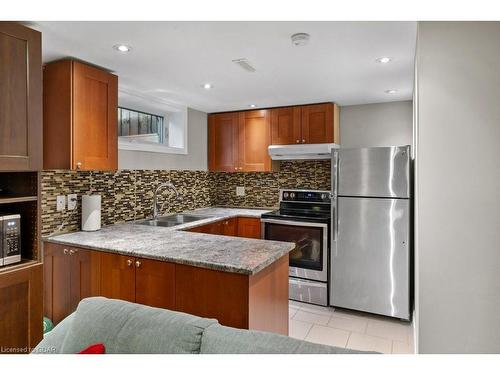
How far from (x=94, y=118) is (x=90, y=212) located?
0.76 m

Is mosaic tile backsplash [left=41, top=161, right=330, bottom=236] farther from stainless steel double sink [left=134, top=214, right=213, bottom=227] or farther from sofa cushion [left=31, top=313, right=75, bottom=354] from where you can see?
sofa cushion [left=31, top=313, right=75, bottom=354]

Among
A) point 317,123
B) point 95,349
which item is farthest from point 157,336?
point 317,123

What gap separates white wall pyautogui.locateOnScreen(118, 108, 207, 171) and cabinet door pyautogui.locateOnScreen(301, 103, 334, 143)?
137cm

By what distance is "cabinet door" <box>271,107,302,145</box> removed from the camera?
3.81 m

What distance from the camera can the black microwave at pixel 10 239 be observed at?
6.20 ft

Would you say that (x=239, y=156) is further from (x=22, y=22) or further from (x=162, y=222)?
(x=22, y=22)

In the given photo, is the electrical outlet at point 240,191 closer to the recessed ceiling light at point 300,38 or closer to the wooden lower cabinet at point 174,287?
the wooden lower cabinet at point 174,287

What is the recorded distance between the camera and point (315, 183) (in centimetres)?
397

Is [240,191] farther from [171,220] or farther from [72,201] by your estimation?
[72,201]
